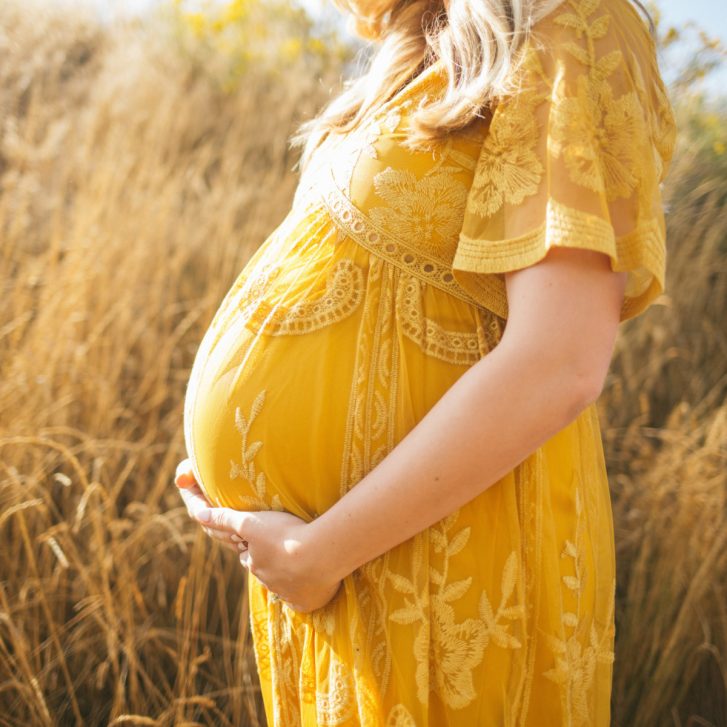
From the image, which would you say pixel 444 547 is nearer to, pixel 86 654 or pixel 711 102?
pixel 86 654

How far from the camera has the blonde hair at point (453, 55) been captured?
0.81 meters

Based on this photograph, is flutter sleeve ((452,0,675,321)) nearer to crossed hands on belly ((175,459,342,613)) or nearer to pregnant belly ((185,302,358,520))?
pregnant belly ((185,302,358,520))

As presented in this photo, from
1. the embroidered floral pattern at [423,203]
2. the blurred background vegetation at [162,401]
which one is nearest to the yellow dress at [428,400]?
the embroidered floral pattern at [423,203]

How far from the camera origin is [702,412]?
2.72 meters

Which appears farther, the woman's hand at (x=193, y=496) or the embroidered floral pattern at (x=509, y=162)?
the woman's hand at (x=193, y=496)

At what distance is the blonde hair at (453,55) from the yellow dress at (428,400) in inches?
0.9

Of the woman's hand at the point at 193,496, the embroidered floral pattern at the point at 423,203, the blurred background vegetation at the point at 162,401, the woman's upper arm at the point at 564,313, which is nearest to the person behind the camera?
the woman's upper arm at the point at 564,313

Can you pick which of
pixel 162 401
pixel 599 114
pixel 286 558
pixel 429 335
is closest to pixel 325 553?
pixel 286 558

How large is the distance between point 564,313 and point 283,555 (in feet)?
1.40

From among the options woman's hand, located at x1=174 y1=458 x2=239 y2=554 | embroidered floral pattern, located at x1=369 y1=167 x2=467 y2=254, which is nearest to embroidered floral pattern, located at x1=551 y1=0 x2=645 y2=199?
embroidered floral pattern, located at x1=369 y1=167 x2=467 y2=254

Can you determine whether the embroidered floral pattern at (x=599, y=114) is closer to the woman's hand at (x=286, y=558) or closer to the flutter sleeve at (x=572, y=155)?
the flutter sleeve at (x=572, y=155)

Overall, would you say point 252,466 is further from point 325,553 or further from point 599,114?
point 599,114

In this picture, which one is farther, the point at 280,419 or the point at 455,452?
the point at 280,419

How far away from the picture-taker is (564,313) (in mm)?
750
